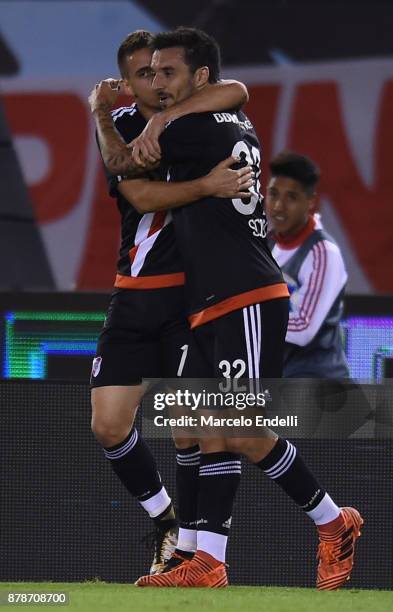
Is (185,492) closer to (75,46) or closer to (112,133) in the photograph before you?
(112,133)

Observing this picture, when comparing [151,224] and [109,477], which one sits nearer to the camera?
[151,224]

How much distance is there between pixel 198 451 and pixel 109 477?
807 millimetres

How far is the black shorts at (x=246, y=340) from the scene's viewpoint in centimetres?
532

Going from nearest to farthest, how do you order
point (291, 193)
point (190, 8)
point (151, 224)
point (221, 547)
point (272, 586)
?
1. point (221, 547)
2. point (151, 224)
3. point (272, 586)
4. point (291, 193)
5. point (190, 8)

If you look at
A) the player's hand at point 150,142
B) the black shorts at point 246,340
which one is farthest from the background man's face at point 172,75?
the black shorts at point 246,340

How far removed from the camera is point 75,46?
12.5 metres

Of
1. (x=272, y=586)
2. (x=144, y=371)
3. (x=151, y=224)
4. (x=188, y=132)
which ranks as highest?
(x=188, y=132)

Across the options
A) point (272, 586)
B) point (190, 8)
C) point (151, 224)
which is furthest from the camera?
point (190, 8)

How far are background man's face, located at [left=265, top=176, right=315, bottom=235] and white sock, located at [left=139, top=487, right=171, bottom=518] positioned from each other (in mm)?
1707

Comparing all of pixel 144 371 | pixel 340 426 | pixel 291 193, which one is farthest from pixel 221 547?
pixel 291 193

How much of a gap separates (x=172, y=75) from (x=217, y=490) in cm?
145

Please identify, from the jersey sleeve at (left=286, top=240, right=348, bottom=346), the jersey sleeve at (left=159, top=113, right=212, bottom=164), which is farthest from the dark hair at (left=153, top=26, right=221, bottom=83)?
the jersey sleeve at (left=286, top=240, right=348, bottom=346)

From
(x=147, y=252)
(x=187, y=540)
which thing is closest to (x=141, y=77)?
(x=147, y=252)

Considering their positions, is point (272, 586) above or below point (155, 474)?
below
